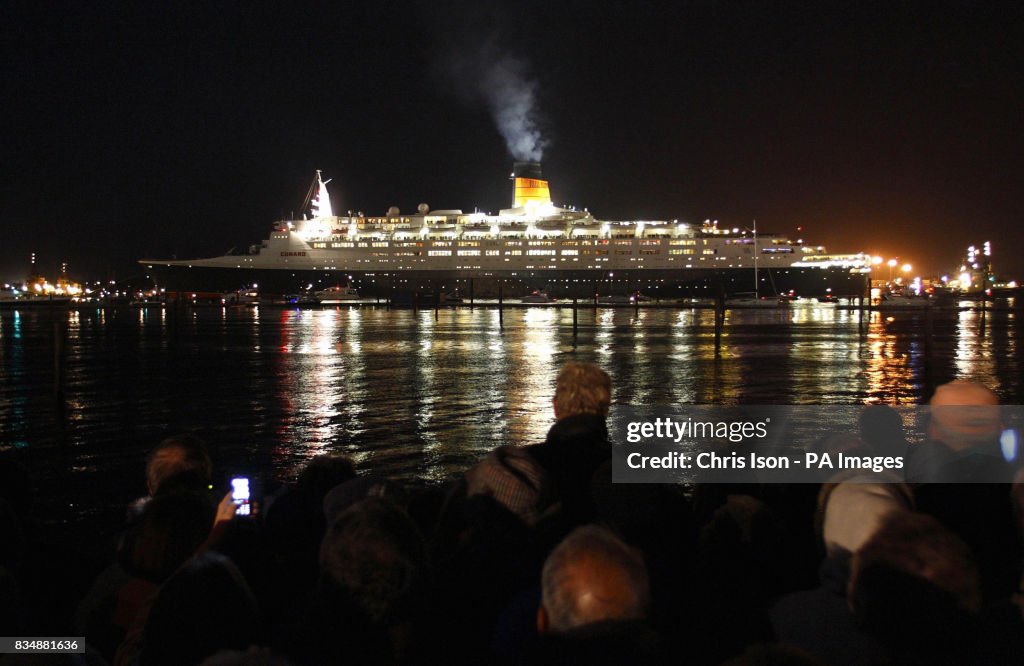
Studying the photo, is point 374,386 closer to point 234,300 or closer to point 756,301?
point 756,301

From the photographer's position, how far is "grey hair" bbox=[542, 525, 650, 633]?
70.6 inches

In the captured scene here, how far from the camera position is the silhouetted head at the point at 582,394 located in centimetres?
376

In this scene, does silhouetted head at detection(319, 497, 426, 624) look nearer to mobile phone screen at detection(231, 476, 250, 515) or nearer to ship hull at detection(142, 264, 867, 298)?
mobile phone screen at detection(231, 476, 250, 515)

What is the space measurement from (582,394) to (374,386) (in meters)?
11.3

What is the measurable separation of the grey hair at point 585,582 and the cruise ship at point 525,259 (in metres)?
74.5

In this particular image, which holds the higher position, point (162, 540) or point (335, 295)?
point (335, 295)

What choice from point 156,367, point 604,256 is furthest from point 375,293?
point 156,367

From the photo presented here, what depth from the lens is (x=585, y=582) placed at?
182cm

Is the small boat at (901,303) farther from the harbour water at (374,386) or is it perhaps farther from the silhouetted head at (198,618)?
the silhouetted head at (198,618)

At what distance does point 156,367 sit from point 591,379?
17.5 metres

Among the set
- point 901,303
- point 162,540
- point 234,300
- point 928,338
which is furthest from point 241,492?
point 234,300

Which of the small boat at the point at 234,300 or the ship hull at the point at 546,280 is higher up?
the ship hull at the point at 546,280

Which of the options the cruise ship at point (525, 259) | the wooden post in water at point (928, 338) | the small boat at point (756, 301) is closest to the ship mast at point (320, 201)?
the cruise ship at point (525, 259)

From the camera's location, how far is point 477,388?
1427 centimetres
